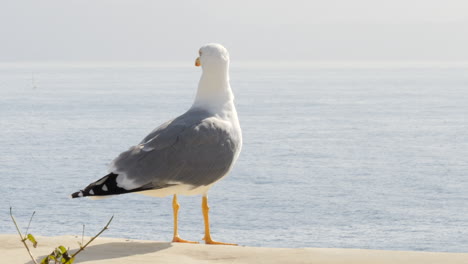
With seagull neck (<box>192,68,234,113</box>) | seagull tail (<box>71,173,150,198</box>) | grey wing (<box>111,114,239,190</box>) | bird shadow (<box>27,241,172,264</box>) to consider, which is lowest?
bird shadow (<box>27,241,172,264</box>)

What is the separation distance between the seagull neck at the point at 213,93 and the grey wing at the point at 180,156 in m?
0.24

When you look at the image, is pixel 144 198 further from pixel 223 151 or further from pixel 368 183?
pixel 223 151

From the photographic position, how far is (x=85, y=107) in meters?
58.9

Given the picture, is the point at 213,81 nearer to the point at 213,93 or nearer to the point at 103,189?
the point at 213,93

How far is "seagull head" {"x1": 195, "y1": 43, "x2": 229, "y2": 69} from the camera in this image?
7.75m

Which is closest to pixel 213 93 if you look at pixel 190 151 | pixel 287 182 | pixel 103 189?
pixel 190 151

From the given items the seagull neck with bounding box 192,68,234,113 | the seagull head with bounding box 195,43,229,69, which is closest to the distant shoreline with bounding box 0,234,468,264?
the seagull neck with bounding box 192,68,234,113

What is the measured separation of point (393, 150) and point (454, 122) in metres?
14.2

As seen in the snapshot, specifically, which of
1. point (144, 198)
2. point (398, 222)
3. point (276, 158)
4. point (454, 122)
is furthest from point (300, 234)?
point (454, 122)

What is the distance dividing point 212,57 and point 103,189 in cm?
187

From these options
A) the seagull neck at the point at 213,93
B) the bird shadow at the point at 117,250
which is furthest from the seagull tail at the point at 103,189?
the seagull neck at the point at 213,93

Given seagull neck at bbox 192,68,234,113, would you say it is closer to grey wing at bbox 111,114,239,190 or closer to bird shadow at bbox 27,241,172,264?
grey wing at bbox 111,114,239,190

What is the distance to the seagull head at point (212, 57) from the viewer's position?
7.75m

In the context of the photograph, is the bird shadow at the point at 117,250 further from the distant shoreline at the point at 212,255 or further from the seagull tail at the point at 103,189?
the seagull tail at the point at 103,189
